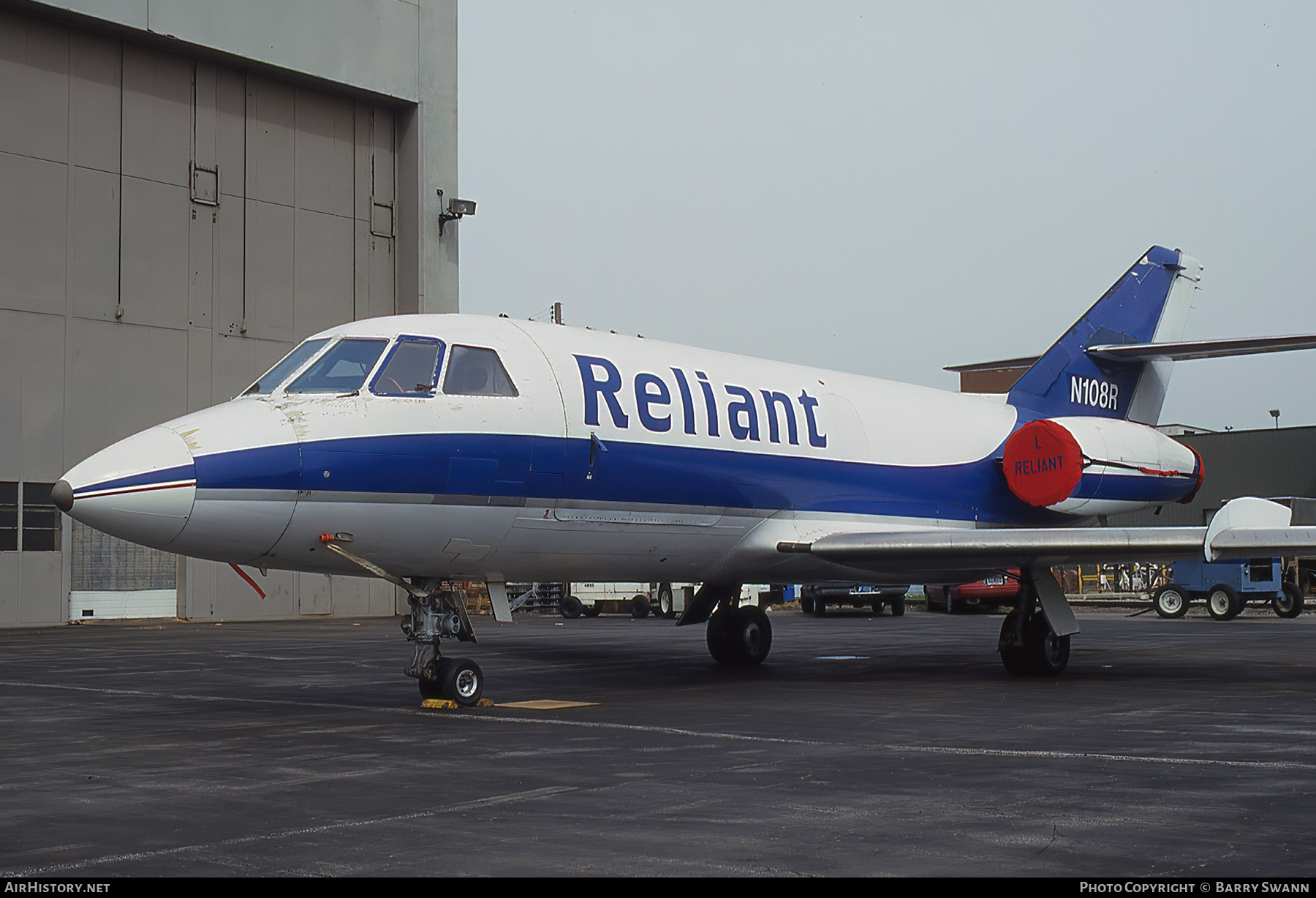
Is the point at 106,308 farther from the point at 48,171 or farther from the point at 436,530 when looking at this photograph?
the point at 436,530

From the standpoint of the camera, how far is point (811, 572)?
1488cm

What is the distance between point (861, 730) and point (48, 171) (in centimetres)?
2660

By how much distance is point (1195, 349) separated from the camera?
1734cm

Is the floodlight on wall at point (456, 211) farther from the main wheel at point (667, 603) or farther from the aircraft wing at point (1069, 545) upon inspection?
the aircraft wing at point (1069, 545)

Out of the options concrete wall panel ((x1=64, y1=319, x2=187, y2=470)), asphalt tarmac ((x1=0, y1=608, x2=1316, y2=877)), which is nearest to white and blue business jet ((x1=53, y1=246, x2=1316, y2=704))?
asphalt tarmac ((x1=0, y1=608, x2=1316, y2=877))

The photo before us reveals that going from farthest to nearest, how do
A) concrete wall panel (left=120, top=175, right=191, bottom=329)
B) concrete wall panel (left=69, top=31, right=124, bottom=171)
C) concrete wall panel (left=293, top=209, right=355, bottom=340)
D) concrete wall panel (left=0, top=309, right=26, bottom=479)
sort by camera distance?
concrete wall panel (left=293, top=209, right=355, bottom=340) → concrete wall panel (left=120, top=175, right=191, bottom=329) → concrete wall panel (left=69, top=31, right=124, bottom=171) → concrete wall panel (left=0, top=309, right=26, bottom=479)

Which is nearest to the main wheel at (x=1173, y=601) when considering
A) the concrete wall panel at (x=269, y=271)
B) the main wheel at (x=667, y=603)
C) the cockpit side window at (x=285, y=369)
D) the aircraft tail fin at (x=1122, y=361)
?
the main wheel at (x=667, y=603)

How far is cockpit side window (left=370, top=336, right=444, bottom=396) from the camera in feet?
36.0

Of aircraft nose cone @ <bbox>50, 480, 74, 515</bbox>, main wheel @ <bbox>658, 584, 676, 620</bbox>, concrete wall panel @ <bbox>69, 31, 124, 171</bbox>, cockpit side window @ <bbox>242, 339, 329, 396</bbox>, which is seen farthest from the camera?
main wheel @ <bbox>658, 584, 676, 620</bbox>

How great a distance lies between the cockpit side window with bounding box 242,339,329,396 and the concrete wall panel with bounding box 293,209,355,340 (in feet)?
73.9

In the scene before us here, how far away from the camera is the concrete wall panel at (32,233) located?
28516 millimetres

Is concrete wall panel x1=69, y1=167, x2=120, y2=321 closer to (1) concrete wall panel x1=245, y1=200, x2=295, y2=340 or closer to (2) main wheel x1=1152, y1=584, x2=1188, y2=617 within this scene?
(1) concrete wall panel x1=245, y1=200, x2=295, y2=340
